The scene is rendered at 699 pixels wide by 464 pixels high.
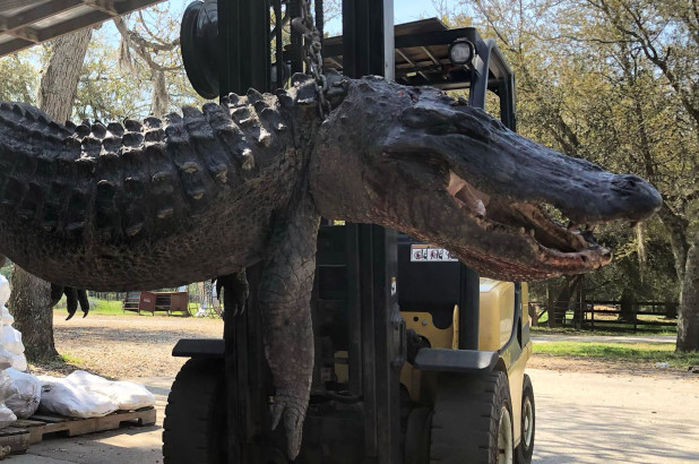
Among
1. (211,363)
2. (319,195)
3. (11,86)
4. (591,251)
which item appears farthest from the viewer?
(11,86)

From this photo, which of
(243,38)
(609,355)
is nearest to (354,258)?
(243,38)

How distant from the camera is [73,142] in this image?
1.89 m

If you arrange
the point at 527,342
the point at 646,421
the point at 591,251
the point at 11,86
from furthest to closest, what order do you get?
the point at 11,86 → the point at 646,421 → the point at 527,342 → the point at 591,251

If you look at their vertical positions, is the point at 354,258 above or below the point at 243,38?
below

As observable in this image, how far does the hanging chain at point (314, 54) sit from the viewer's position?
6.59ft

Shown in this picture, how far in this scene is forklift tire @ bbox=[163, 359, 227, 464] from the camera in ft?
12.5

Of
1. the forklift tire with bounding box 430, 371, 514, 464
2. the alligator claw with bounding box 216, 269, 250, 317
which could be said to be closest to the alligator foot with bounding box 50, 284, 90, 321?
the alligator claw with bounding box 216, 269, 250, 317

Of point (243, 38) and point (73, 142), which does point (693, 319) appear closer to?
point (243, 38)

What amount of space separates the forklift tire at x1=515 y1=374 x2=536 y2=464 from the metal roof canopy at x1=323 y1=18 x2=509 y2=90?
8.27ft

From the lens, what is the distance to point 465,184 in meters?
1.90

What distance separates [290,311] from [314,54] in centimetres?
85

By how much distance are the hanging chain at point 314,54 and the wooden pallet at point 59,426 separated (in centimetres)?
401

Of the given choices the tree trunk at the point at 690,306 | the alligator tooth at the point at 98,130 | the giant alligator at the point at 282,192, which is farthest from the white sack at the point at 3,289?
the tree trunk at the point at 690,306

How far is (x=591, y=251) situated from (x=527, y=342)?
4.39 metres
